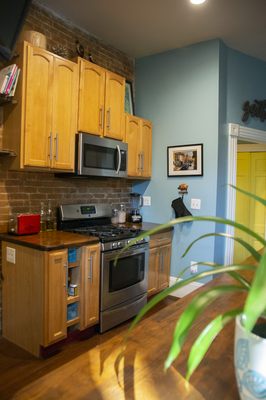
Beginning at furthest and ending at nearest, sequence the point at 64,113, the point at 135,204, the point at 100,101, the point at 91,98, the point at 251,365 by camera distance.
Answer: the point at 135,204, the point at 100,101, the point at 91,98, the point at 64,113, the point at 251,365

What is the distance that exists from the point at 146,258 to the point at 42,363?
1378 mm

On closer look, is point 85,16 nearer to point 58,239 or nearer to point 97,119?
point 97,119

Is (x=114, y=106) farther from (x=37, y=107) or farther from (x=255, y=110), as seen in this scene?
(x=255, y=110)

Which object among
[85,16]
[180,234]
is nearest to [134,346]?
[180,234]

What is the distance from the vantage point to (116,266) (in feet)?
8.88

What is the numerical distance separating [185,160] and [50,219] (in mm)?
1710

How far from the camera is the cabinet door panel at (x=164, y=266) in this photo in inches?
137

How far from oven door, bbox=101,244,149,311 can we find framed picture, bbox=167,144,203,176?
1.04 meters

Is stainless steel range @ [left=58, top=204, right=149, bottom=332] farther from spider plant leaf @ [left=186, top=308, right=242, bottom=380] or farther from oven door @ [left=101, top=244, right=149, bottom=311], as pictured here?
spider plant leaf @ [left=186, top=308, right=242, bottom=380]

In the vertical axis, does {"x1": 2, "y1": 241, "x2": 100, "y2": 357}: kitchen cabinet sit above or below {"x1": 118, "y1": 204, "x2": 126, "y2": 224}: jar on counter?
below

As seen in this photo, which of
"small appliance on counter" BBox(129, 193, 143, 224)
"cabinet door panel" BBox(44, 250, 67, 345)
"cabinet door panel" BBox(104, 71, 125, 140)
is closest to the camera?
"cabinet door panel" BBox(44, 250, 67, 345)

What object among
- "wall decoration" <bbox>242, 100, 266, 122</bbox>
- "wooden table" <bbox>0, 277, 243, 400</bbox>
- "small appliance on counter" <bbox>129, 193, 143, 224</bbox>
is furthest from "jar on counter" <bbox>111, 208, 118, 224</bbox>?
"wooden table" <bbox>0, 277, 243, 400</bbox>

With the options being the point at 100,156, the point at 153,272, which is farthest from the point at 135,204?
the point at 100,156

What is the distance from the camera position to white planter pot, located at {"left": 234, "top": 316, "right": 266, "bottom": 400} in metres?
0.58
